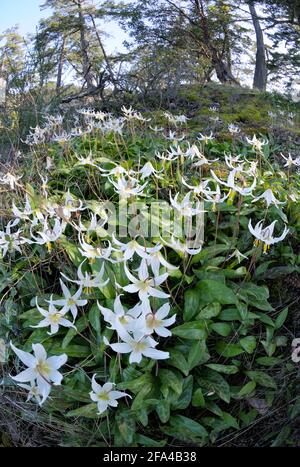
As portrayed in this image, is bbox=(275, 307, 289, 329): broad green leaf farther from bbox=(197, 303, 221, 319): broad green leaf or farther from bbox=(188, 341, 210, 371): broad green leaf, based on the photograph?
bbox=(188, 341, 210, 371): broad green leaf

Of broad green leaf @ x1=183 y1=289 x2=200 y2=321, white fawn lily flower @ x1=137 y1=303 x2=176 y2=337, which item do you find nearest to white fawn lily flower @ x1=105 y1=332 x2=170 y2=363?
white fawn lily flower @ x1=137 y1=303 x2=176 y2=337

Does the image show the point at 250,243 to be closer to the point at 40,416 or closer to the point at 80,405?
the point at 80,405

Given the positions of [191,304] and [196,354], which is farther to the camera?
[191,304]

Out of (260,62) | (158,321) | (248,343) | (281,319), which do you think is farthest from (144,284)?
(260,62)

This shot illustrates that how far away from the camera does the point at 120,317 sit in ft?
4.20

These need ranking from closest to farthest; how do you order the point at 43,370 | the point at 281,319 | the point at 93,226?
the point at 43,370, the point at 93,226, the point at 281,319

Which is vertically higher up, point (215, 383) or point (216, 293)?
point (216, 293)

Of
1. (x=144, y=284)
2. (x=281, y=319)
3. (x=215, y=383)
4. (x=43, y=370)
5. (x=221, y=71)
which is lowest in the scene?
(x=221, y=71)

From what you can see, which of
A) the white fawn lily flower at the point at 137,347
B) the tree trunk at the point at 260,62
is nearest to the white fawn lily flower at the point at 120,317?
the white fawn lily flower at the point at 137,347

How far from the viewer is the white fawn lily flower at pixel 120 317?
48.8 inches

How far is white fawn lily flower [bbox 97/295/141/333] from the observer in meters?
1.24

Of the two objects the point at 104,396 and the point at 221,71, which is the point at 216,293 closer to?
the point at 104,396

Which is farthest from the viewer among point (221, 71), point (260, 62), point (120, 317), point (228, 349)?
point (260, 62)
